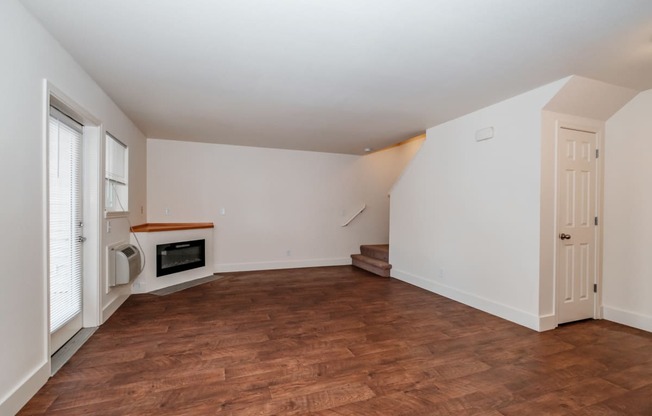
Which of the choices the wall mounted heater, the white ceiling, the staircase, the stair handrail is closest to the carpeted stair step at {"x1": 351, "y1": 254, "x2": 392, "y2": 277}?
the staircase

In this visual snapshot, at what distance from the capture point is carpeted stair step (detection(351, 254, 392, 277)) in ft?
18.2

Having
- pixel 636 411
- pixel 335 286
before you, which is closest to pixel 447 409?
pixel 636 411

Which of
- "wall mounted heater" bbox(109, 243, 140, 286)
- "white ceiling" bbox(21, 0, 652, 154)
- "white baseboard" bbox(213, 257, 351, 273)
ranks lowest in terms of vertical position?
"white baseboard" bbox(213, 257, 351, 273)

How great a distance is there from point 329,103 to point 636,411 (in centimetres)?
350

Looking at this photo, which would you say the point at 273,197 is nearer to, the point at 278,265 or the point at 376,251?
the point at 278,265

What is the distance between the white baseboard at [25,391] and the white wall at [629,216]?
524 centimetres

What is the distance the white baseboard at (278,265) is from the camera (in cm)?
586

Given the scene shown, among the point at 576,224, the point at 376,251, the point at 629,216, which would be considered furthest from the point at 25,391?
the point at 629,216

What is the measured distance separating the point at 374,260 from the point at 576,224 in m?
3.26

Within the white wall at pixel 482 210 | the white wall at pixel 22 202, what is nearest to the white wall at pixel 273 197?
the white wall at pixel 482 210

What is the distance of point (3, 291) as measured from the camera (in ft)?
5.66

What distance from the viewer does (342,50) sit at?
92.0 inches

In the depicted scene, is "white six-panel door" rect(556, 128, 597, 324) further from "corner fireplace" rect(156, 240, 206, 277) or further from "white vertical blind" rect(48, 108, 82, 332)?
"corner fireplace" rect(156, 240, 206, 277)

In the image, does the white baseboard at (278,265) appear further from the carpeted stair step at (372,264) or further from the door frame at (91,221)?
the door frame at (91,221)
